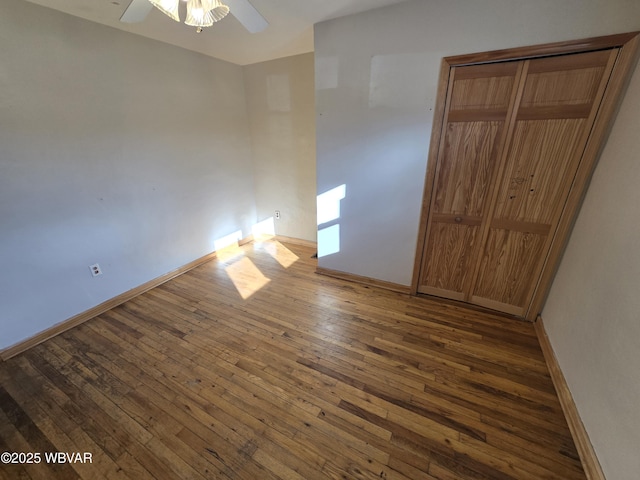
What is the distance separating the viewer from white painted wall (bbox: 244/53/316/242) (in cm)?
305

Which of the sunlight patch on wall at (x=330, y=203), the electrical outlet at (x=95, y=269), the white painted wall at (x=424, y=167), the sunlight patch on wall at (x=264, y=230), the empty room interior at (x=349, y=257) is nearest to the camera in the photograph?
the white painted wall at (x=424, y=167)

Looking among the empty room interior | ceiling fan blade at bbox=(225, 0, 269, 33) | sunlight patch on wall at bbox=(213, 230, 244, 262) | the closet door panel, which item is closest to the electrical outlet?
the empty room interior

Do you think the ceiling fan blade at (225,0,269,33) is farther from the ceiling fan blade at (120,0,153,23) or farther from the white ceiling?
the white ceiling

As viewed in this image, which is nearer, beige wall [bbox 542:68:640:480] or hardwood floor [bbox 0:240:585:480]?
beige wall [bbox 542:68:640:480]

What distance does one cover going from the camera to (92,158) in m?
2.14

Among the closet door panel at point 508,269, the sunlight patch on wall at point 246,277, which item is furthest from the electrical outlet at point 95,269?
the closet door panel at point 508,269

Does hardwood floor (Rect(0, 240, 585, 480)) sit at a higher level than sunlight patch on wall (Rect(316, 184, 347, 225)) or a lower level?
lower

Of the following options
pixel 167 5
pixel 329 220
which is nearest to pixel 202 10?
pixel 167 5

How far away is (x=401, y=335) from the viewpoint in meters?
2.01

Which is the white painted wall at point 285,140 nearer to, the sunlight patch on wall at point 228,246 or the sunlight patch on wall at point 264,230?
the sunlight patch on wall at point 264,230

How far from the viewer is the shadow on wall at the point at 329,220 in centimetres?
256

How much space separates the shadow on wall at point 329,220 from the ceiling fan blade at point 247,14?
1.40m

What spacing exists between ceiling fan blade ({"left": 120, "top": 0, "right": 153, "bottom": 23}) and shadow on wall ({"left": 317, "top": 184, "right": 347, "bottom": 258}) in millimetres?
1774

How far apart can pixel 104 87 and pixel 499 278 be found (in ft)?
12.3
